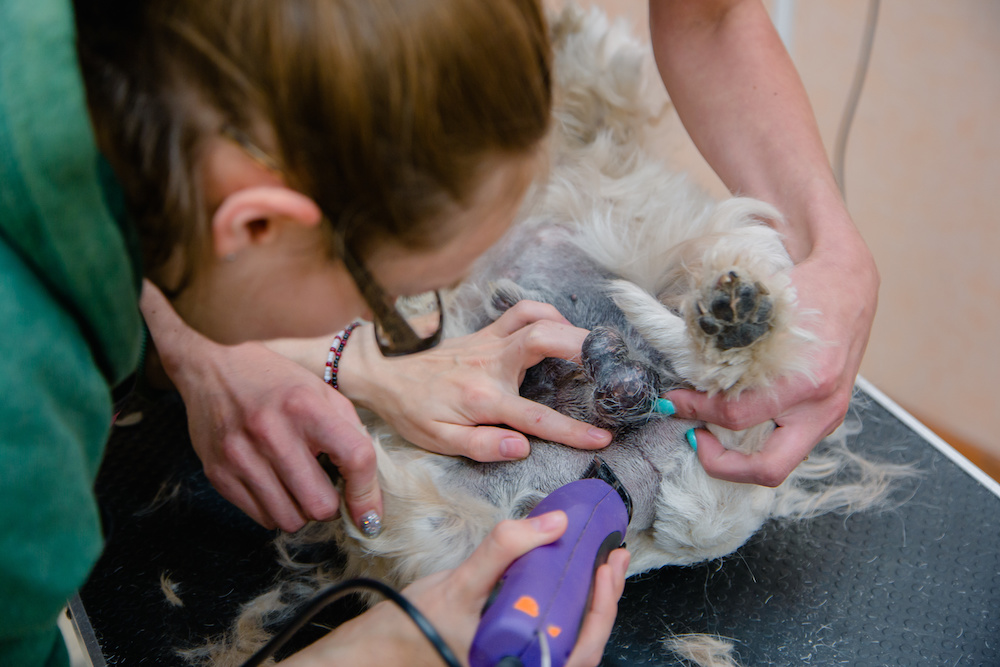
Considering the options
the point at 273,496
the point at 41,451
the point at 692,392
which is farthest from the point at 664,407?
the point at 41,451

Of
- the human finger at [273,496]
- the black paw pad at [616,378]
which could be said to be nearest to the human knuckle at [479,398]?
the black paw pad at [616,378]

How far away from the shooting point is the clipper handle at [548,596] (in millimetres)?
510

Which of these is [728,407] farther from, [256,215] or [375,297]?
[256,215]

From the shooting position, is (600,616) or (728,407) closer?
(600,616)

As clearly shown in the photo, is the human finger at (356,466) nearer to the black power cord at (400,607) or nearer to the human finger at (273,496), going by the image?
the human finger at (273,496)

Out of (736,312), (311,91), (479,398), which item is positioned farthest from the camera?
Answer: (479,398)

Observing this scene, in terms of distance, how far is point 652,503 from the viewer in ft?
2.73

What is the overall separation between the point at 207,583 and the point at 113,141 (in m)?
0.59

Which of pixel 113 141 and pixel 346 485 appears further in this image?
pixel 346 485

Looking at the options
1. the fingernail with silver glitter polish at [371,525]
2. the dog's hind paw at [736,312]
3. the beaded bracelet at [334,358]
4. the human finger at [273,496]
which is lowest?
the fingernail with silver glitter polish at [371,525]

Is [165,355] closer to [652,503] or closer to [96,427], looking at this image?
[96,427]

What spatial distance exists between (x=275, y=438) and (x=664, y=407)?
449mm

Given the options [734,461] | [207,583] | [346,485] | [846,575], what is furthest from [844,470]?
[207,583]

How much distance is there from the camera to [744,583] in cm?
85
